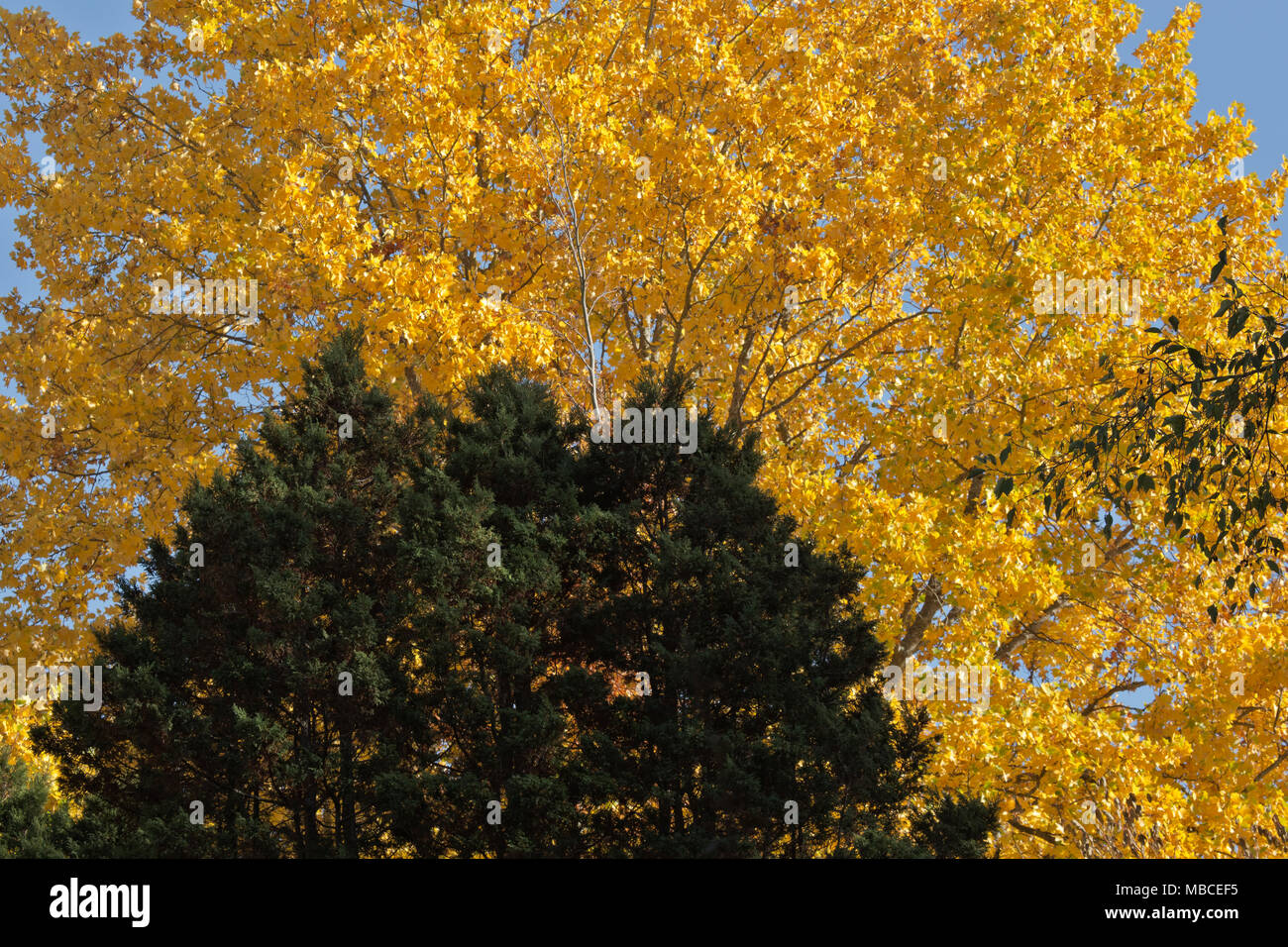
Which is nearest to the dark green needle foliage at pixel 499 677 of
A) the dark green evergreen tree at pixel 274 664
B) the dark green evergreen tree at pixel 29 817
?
the dark green evergreen tree at pixel 274 664

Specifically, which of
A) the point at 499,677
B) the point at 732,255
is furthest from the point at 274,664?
the point at 732,255

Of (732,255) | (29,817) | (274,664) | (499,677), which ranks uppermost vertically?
(732,255)

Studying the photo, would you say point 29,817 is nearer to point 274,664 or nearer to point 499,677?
point 274,664

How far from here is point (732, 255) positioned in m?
16.9

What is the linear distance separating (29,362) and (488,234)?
6.51 metres

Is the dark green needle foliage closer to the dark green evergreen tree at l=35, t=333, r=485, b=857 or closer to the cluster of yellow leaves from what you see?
the dark green evergreen tree at l=35, t=333, r=485, b=857

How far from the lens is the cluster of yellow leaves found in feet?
48.6

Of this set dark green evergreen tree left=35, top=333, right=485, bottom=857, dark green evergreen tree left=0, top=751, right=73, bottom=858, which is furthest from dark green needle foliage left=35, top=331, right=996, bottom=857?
dark green evergreen tree left=0, top=751, right=73, bottom=858

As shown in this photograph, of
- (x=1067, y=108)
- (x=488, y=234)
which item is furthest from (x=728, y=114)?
(x=1067, y=108)

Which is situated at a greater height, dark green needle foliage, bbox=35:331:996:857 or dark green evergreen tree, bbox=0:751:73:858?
dark green needle foliage, bbox=35:331:996:857

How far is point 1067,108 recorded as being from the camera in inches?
659

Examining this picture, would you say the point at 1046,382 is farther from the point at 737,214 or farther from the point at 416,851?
the point at 416,851

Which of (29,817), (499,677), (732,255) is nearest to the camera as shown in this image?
(499,677)

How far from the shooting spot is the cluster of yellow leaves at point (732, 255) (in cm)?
1483
